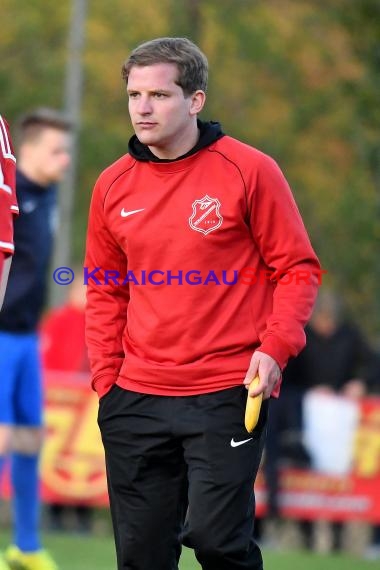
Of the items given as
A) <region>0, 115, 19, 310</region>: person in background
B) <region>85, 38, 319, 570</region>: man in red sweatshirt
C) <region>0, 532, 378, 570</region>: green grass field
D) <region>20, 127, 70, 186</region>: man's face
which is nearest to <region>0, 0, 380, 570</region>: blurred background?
<region>0, 532, 378, 570</region>: green grass field

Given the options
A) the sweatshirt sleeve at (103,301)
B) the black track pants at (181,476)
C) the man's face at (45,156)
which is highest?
the man's face at (45,156)

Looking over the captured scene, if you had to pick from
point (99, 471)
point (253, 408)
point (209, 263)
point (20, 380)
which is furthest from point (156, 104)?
point (99, 471)

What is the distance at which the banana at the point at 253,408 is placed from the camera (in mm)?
4863

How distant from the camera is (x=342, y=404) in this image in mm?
11766

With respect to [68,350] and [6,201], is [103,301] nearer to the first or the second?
[6,201]

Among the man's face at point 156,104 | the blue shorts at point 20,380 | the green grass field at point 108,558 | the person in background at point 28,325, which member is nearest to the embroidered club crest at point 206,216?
the man's face at point 156,104

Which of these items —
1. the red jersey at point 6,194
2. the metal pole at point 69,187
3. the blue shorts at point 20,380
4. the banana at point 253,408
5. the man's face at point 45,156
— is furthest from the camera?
the metal pole at point 69,187

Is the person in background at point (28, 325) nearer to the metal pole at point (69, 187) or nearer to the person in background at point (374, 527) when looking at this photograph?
the person in background at point (374, 527)

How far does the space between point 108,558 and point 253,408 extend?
5196 millimetres

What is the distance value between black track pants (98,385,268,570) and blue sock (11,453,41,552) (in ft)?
9.27

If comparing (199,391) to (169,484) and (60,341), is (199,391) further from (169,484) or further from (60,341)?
(60,341)

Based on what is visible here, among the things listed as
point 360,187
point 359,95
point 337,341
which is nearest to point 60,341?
point 337,341

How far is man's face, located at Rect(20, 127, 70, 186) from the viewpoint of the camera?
8164mm

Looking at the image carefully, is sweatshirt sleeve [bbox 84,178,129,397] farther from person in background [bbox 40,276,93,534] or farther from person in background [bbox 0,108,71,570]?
person in background [bbox 40,276,93,534]
